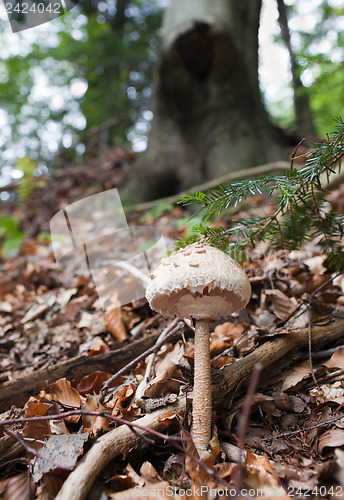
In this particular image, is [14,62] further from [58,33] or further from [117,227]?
[117,227]

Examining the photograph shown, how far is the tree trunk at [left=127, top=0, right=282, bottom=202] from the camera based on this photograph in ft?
18.9

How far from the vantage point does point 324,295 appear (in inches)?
97.4

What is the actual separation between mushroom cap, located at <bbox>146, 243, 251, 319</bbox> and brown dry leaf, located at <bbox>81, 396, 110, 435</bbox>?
639mm

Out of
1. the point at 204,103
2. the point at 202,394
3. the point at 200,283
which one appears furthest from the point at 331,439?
the point at 204,103

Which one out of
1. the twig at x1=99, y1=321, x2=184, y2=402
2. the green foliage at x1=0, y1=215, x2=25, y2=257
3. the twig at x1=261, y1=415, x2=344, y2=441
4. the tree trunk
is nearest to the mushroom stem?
the twig at x1=261, y1=415, x2=344, y2=441

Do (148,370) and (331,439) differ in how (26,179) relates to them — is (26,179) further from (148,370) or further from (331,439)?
(331,439)

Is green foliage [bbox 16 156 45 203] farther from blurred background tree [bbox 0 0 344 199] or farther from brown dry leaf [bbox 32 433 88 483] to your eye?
brown dry leaf [bbox 32 433 88 483]

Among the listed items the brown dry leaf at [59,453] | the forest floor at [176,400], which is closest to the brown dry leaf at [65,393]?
the forest floor at [176,400]

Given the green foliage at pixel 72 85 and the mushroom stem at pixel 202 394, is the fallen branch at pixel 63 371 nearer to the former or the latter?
the mushroom stem at pixel 202 394

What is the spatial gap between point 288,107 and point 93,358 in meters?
21.6

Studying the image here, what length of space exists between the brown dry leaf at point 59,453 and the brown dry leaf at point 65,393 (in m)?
0.35

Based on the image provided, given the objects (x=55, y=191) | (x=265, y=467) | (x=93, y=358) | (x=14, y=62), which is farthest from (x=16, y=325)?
(x=14, y=62)

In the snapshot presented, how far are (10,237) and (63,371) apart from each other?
17.1 feet

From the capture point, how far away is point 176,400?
1.79 m
